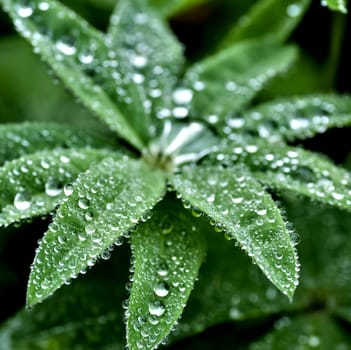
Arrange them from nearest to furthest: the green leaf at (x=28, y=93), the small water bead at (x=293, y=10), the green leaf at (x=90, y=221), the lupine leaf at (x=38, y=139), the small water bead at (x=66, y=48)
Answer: the green leaf at (x=90, y=221), the lupine leaf at (x=38, y=139), the small water bead at (x=66, y=48), the small water bead at (x=293, y=10), the green leaf at (x=28, y=93)

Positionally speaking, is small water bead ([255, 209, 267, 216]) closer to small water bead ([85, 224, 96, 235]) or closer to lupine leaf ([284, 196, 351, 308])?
small water bead ([85, 224, 96, 235])

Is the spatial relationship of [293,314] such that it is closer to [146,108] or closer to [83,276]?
[83,276]

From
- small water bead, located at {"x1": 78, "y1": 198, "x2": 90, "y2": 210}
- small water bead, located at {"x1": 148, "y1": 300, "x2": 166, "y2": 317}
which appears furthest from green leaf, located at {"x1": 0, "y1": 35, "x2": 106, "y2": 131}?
small water bead, located at {"x1": 148, "y1": 300, "x2": 166, "y2": 317}

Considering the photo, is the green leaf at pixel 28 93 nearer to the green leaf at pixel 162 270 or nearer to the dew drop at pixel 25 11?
the dew drop at pixel 25 11

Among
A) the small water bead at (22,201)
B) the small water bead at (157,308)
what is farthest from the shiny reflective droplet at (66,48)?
the small water bead at (157,308)

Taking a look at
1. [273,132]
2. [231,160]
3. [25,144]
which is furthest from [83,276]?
[273,132]
